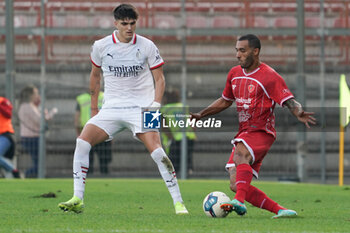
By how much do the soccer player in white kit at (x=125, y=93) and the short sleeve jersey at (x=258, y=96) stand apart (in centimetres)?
89

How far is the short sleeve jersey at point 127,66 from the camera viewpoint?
823 cm

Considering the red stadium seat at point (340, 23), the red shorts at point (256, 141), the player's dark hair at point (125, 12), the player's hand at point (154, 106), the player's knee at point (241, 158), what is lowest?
the player's knee at point (241, 158)

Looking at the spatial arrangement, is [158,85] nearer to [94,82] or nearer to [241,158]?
[94,82]

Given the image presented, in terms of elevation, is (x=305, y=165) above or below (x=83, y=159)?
below

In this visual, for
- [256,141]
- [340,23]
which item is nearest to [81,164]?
[256,141]

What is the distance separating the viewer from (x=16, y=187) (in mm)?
11992

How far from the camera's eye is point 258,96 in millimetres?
7500

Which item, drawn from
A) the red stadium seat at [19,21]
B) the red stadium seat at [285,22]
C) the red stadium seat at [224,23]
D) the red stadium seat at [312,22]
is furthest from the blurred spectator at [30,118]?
the red stadium seat at [312,22]

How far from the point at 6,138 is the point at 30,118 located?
746 millimetres

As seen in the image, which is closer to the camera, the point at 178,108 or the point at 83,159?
the point at 83,159

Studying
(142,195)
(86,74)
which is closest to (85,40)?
(86,74)

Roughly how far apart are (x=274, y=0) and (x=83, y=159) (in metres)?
9.16

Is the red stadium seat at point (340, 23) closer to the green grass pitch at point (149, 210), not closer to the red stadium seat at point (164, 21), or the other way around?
the red stadium seat at point (164, 21)

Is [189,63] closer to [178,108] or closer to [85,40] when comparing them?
[178,108]
